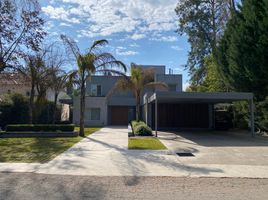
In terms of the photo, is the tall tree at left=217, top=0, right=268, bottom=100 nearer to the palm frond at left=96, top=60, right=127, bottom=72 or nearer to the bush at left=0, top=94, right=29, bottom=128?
the palm frond at left=96, top=60, right=127, bottom=72

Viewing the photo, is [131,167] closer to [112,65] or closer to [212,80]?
[112,65]

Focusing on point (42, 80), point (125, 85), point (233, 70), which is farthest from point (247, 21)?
point (42, 80)

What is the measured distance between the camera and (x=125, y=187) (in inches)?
302

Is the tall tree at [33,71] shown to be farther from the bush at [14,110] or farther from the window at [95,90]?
the window at [95,90]

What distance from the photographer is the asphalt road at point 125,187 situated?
686 centimetres

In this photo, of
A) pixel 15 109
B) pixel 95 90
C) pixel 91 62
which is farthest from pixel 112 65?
pixel 95 90

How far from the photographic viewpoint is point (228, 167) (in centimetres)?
1017

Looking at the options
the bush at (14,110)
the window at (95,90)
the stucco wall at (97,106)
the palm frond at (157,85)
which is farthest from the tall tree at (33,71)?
the window at (95,90)

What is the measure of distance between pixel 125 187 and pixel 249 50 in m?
18.9

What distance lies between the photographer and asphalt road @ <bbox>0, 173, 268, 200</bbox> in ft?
22.5

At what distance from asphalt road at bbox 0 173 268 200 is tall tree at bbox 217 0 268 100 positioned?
15.9 meters

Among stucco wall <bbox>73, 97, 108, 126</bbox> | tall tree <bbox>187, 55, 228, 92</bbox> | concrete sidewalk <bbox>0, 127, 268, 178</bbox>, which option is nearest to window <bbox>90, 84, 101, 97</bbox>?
stucco wall <bbox>73, 97, 108, 126</bbox>

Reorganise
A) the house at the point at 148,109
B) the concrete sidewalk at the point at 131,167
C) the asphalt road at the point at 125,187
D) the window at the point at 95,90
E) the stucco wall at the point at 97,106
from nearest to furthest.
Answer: the asphalt road at the point at 125,187 → the concrete sidewalk at the point at 131,167 → the house at the point at 148,109 → the stucco wall at the point at 97,106 → the window at the point at 95,90

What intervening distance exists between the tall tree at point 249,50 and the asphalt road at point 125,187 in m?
15.9
